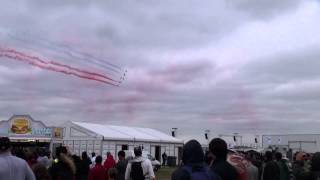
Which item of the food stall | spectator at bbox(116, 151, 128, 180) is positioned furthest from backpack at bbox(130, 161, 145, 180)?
the food stall

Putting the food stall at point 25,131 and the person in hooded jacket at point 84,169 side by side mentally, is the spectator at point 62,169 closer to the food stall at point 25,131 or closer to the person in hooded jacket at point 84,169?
the person in hooded jacket at point 84,169

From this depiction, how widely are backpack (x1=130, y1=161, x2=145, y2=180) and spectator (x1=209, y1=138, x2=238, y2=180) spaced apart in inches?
188

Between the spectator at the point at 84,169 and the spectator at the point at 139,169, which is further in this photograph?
the spectator at the point at 84,169

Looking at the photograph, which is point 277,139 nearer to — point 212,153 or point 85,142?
point 85,142

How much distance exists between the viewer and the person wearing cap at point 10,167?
19.7 feet

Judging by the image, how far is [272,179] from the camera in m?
11.1

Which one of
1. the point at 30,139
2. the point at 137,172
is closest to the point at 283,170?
the point at 137,172

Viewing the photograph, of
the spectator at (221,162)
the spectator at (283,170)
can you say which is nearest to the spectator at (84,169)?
the spectator at (283,170)

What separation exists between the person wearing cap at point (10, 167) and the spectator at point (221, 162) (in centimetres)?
207

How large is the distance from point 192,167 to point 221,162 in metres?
1.10

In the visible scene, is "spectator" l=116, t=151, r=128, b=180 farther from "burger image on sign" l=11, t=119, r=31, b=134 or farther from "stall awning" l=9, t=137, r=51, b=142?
"burger image on sign" l=11, t=119, r=31, b=134

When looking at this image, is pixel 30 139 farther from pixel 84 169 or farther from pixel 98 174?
pixel 98 174

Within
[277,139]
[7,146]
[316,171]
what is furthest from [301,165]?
[277,139]

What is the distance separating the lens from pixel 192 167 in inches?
199
